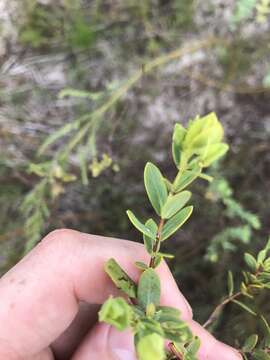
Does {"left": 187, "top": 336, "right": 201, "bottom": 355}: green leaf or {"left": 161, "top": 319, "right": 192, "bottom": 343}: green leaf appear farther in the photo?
{"left": 187, "top": 336, "right": 201, "bottom": 355}: green leaf

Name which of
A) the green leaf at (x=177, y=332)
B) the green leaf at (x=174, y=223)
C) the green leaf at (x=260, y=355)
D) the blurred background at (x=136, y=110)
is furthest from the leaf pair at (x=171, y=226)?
the blurred background at (x=136, y=110)

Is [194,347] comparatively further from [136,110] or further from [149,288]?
[136,110]

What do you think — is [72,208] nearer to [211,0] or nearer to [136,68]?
[136,68]

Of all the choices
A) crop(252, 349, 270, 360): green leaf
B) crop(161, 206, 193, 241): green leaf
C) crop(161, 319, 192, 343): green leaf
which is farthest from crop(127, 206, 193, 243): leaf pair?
crop(252, 349, 270, 360): green leaf

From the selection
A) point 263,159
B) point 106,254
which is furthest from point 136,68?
point 106,254

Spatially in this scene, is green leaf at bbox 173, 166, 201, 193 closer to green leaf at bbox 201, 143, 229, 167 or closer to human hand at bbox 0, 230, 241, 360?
green leaf at bbox 201, 143, 229, 167

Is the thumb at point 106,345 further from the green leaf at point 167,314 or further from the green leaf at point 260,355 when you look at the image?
the green leaf at point 167,314
